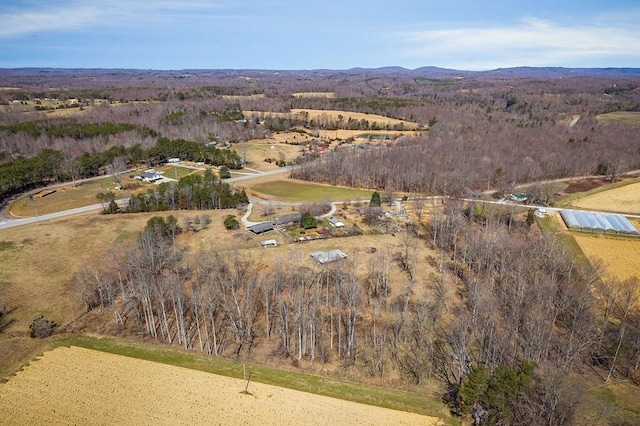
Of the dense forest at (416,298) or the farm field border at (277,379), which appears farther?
the dense forest at (416,298)

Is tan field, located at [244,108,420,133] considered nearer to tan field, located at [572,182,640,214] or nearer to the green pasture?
the green pasture

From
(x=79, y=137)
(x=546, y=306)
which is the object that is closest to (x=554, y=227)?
(x=546, y=306)

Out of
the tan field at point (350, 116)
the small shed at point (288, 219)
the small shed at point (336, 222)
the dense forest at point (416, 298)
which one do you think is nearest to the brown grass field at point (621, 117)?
the dense forest at point (416, 298)

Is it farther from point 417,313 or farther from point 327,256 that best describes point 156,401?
point 327,256

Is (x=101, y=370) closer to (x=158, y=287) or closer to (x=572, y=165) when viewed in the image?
(x=158, y=287)

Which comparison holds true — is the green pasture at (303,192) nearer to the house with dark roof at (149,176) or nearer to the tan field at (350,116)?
the house with dark roof at (149,176)

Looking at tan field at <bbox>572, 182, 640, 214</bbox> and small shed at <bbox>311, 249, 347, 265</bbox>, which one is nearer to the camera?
small shed at <bbox>311, 249, 347, 265</bbox>

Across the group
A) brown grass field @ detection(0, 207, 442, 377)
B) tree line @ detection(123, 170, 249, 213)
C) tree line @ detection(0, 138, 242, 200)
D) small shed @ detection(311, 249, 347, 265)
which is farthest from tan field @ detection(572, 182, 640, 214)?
tree line @ detection(0, 138, 242, 200)
